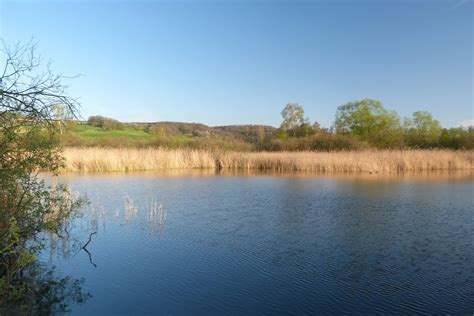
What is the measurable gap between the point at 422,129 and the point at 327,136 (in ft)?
42.4

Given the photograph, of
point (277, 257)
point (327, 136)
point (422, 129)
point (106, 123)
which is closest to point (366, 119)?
point (422, 129)

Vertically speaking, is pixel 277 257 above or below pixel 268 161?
below

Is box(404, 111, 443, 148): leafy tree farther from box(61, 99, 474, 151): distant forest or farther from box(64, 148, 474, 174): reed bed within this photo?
box(64, 148, 474, 174): reed bed

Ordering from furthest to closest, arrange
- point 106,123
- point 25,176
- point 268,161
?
point 106,123
point 268,161
point 25,176

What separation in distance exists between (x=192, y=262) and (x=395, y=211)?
513 centimetres

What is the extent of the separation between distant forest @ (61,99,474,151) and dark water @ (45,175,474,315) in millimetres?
15872

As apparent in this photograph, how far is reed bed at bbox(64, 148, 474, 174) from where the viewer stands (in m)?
19.1

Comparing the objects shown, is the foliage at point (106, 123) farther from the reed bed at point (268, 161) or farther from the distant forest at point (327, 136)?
the reed bed at point (268, 161)

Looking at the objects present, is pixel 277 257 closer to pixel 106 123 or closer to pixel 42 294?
pixel 42 294

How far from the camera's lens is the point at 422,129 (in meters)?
35.8

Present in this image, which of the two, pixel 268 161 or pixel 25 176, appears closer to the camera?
pixel 25 176

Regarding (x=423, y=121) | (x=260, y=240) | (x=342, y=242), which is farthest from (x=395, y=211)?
(x=423, y=121)

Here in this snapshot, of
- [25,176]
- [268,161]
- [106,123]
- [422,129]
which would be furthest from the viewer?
[106,123]

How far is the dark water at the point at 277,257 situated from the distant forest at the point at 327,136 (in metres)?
15.9
